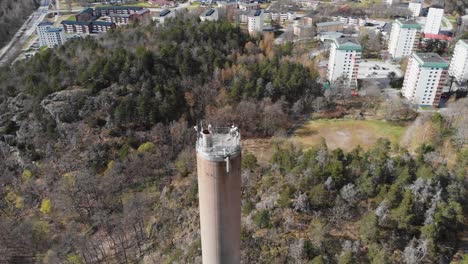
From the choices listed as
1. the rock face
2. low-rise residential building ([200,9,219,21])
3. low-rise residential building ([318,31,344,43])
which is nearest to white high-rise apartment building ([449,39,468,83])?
low-rise residential building ([318,31,344,43])

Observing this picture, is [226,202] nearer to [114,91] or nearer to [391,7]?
[114,91]

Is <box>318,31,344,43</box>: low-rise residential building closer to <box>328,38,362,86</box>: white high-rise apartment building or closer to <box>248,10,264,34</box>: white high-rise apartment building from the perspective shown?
<box>248,10,264,34</box>: white high-rise apartment building

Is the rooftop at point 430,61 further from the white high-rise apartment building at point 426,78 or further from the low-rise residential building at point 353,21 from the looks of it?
the low-rise residential building at point 353,21

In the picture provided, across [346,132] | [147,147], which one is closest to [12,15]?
[147,147]

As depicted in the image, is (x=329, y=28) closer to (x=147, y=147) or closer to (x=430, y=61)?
(x=430, y=61)

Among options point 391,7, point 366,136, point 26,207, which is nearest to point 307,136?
point 366,136
